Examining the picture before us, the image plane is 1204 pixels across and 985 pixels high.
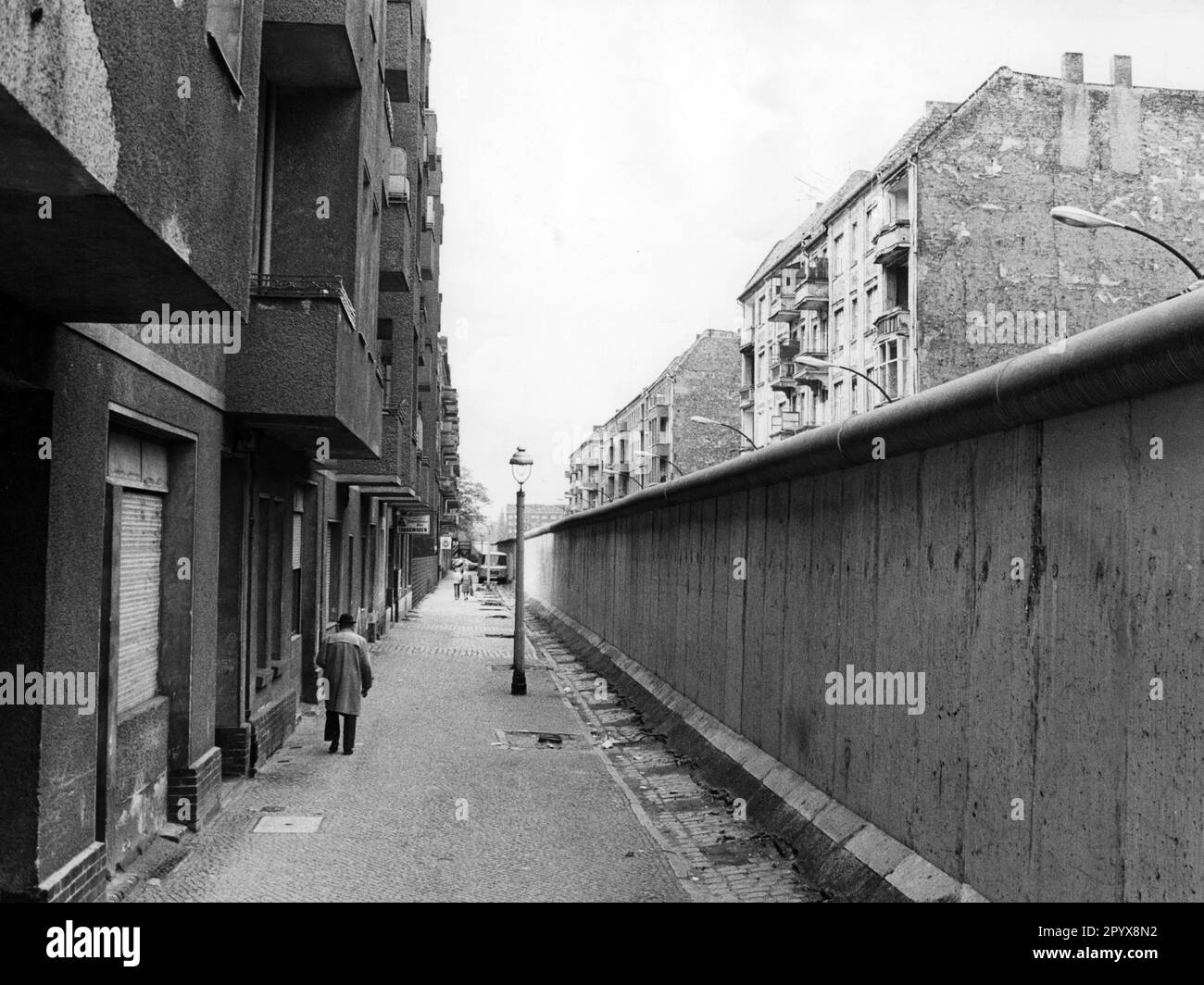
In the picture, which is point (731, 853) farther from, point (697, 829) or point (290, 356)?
point (290, 356)

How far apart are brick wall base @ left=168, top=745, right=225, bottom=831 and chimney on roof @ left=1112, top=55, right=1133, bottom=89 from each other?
39386 mm

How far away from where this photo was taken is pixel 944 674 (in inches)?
265

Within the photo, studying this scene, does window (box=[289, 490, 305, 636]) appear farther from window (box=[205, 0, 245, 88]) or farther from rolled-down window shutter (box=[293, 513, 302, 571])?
window (box=[205, 0, 245, 88])

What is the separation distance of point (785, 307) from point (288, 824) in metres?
48.1

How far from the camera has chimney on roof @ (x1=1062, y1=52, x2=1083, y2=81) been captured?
39.4 metres

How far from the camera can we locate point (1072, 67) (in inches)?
1551

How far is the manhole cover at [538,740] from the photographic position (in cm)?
1408

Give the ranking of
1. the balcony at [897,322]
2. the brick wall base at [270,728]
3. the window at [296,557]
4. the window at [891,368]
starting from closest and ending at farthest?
the brick wall base at [270,728], the window at [296,557], the balcony at [897,322], the window at [891,368]

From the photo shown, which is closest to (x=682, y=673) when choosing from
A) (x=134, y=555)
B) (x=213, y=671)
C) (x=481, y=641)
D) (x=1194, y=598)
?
(x=213, y=671)

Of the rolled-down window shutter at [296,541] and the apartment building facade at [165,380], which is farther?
the rolled-down window shutter at [296,541]

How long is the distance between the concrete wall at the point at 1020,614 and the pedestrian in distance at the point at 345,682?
191 inches

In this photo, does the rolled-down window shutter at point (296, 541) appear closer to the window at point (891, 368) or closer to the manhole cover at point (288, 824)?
the manhole cover at point (288, 824)

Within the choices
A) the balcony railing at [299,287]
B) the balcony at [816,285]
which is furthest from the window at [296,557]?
the balcony at [816,285]

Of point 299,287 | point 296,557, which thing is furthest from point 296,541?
point 299,287
